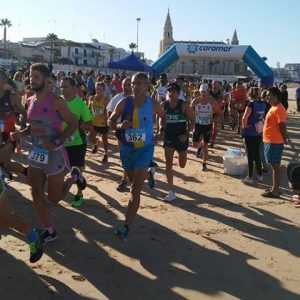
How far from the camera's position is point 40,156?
14.7 feet

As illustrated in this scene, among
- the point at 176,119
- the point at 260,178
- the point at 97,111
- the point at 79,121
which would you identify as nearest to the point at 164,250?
the point at 79,121

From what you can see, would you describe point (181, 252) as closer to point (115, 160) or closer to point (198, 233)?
point (198, 233)

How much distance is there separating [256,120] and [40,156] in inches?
180

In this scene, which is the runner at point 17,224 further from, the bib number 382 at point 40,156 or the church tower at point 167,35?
the church tower at point 167,35

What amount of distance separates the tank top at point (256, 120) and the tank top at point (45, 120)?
4.35 metres

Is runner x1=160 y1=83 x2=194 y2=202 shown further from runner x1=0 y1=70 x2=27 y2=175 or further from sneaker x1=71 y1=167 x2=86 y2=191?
runner x1=0 y1=70 x2=27 y2=175

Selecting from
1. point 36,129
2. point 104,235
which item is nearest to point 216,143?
point 104,235

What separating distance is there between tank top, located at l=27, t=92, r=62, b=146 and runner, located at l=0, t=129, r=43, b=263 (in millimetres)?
401

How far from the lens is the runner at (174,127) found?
22.0 feet

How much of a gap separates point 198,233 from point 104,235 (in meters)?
1.13

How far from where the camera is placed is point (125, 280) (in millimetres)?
4059

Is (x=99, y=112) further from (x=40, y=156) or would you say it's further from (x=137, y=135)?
(x=40, y=156)

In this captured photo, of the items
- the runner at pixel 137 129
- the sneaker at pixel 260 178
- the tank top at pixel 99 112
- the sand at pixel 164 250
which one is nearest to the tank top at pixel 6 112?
the sand at pixel 164 250

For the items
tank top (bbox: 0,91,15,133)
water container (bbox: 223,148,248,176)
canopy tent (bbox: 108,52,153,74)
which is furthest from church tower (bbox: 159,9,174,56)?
tank top (bbox: 0,91,15,133)
